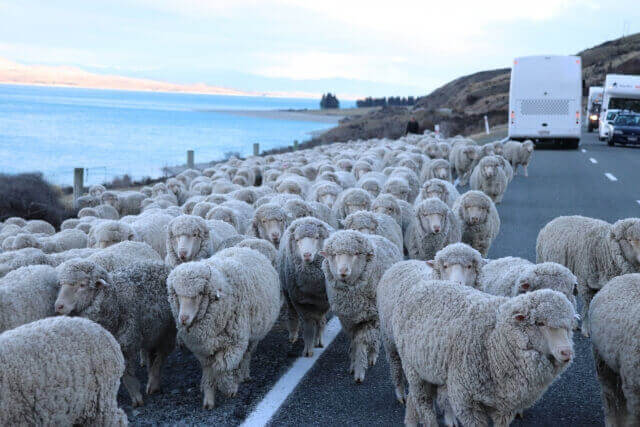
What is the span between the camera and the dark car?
32.2 meters

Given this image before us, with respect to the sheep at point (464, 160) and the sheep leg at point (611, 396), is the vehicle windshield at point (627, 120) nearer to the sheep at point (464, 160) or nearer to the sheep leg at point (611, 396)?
the sheep at point (464, 160)

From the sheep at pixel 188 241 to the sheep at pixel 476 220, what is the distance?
3.62 metres

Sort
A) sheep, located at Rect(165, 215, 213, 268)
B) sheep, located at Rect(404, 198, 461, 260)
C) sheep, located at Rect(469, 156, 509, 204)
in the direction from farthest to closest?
sheep, located at Rect(469, 156, 509, 204) → sheep, located at Rect(404, 198, 461, 260) → sheep, located at Rect(165, 215, 213, 268)

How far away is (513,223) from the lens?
12.6 metres

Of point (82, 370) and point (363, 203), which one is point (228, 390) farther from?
point (363, 203)

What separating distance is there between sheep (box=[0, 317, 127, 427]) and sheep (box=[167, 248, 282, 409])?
937 millimetres

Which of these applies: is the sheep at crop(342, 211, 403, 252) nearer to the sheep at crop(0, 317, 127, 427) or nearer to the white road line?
the white road line

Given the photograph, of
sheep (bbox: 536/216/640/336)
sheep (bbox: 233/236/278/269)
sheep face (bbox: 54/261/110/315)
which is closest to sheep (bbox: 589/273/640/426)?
sheep (bbox: 536/216/640/336)

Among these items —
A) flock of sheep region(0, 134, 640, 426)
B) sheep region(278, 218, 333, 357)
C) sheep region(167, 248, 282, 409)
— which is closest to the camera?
flock of sheep region(0, 134, 640, 426)

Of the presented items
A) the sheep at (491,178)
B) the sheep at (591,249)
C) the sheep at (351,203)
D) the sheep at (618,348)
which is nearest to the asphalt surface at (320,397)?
the sheep at (618,348)

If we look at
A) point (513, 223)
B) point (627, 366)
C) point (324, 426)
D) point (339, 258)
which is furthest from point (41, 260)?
point (513, 223)

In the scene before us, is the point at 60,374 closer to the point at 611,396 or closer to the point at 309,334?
the point at 309,334

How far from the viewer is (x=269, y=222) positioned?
8.19m

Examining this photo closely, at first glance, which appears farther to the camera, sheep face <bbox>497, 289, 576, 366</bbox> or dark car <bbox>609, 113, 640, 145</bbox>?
dark car <bbox>609, 113, 640, 145</bbox>
